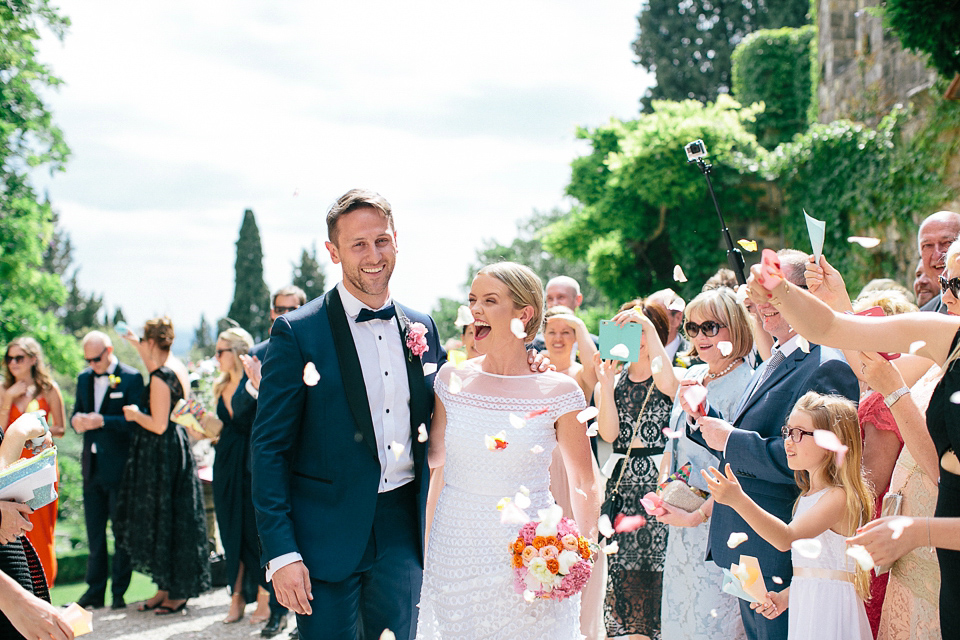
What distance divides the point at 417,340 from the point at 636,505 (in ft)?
6.70

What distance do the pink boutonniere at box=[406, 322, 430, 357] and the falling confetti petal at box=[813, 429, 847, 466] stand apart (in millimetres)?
1518

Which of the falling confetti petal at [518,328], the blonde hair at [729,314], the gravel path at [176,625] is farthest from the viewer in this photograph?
the gravel path at [176,625]

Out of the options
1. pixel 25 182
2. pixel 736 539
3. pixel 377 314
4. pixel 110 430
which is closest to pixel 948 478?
pixel 736 539

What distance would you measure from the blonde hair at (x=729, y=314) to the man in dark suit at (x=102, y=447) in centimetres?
494

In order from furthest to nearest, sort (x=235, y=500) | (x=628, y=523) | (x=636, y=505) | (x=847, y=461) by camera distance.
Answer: (x=235, y=500) < (x=636, y=505) < (x=628, y=523) < (x=847, y=461)

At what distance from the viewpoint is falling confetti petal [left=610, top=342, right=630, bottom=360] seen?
13.7 ft

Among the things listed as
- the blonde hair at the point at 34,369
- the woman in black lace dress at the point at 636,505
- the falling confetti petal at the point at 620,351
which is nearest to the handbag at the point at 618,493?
the woman in black lace dress at the point at 636,505

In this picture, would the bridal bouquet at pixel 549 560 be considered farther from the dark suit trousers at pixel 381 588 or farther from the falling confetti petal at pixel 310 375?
the falling confetti petal at pixel 310 375

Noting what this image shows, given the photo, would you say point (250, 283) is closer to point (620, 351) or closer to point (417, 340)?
point (620, 351)

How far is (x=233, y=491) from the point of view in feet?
19.6

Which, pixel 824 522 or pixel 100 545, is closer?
pixel 824 522

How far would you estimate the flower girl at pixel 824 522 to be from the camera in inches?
113

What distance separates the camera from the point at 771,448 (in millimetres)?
3146

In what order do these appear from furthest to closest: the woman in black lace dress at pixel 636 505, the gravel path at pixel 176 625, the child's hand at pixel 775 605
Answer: the gravel path at pixel 176 625, the woman in black lace dress at pixel 636 505, the child's hand at pixel 775 605
